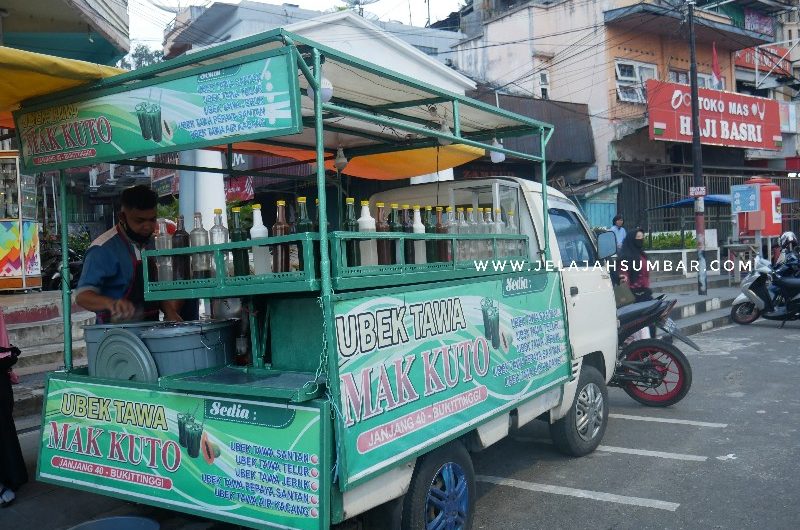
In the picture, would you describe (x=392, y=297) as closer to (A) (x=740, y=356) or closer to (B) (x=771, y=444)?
(B) (x=771, y=444)

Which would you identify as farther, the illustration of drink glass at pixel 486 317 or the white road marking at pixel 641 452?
the white road marking at pixel 641 452

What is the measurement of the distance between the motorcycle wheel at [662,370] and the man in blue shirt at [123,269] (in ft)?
13.9

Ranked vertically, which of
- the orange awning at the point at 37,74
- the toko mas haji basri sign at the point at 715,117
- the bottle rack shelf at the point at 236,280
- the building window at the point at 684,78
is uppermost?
the building window at the point at 684,78

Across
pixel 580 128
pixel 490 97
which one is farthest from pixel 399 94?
pixel 580 128

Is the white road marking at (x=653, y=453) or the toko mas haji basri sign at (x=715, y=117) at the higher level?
the toko mas haji basri sign at (x=715, y=117)

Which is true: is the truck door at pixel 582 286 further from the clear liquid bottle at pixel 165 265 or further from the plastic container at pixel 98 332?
the plastic container at pixel 98 332

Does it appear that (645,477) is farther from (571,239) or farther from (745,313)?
(745,313)

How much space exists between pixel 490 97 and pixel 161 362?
1422cm

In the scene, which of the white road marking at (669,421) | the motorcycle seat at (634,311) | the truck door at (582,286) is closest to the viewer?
the truck door at (582,286)

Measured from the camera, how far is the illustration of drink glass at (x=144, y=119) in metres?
2.90

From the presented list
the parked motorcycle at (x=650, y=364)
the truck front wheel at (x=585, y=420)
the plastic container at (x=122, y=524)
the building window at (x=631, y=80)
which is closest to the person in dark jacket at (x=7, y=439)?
the plastic container at (x=122, y=524)

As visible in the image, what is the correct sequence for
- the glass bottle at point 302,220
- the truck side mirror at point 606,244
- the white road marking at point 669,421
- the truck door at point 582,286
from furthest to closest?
the white road marking at point 669,421 → the truck side mirror at point 606,244 → the truck door at point 582,286 → the glass bottle at point 302,220

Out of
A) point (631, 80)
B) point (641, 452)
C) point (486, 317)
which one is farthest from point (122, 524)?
point (631, 80)

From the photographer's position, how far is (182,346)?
9.76 feet
